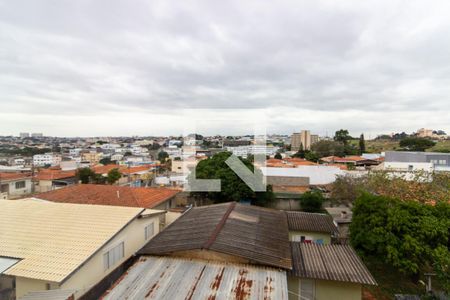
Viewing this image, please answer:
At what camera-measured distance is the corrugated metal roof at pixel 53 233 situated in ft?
18.0

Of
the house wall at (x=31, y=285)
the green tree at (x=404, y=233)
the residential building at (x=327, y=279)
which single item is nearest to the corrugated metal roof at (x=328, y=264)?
the residential building at (x=327, y=279)

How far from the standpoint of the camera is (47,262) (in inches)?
220

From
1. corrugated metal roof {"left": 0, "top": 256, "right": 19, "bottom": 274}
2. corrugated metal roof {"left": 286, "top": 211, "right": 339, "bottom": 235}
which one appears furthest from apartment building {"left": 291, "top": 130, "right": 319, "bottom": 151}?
corrugated metal roof {"left": 0, "top": 256, "right": 19, "bottom": 274}

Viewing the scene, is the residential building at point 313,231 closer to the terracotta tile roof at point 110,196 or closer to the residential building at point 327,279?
the residential building at point 327,279

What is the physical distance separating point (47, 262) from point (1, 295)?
177 centimetres

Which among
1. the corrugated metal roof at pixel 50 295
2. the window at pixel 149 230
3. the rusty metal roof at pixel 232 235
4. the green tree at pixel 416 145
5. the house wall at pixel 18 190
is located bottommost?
the house wall at pixel 18 190

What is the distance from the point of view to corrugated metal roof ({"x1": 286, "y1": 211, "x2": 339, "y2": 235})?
1016 cm

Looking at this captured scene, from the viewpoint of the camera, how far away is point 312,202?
1655 centimetres

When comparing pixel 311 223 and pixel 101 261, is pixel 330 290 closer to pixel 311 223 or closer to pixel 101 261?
pixel 311 223

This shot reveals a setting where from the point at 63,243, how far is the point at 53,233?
834 mm

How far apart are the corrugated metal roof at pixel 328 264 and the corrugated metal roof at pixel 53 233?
504 cm

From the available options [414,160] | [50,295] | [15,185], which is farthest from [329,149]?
[50,295]

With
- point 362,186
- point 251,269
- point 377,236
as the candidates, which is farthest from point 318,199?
point 251,269

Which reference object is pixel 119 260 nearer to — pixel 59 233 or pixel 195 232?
pixel 59 233
